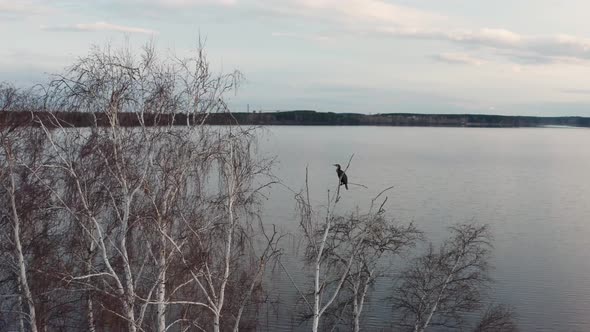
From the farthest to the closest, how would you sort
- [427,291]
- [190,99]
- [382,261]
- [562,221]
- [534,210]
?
[534,210] < [562,221] < [382,261] < [427,291] < [190,99]

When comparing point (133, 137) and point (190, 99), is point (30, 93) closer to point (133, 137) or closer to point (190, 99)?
point (133, 137)

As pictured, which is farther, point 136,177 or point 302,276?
point 302,276

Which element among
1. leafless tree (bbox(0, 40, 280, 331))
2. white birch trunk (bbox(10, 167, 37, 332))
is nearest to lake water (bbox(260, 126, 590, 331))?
leafless tree (bbox(0, 40, 280, 331))

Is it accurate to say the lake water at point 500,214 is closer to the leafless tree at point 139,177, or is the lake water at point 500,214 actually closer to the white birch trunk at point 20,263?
the leafless tree at point 139,177

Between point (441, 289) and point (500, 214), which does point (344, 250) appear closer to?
point (441, 289)

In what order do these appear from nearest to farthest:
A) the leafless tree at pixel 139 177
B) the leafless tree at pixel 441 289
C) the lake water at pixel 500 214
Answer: the leafless tree at pixel 139 177, the leafless tree at pixel 441 289, the lake water at pixel 500 214

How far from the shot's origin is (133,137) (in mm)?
10766

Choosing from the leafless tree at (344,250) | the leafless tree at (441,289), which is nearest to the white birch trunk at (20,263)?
the leafless tree at (344,250)

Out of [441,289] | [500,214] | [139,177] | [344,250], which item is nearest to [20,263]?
[139,177]

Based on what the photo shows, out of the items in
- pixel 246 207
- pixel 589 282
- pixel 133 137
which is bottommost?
pixel 589 282

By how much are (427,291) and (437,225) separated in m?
13.5

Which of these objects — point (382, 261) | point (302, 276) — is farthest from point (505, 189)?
point (302, 276)

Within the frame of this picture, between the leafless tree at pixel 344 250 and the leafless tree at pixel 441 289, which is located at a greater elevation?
the leafless tree at pixel 344 250

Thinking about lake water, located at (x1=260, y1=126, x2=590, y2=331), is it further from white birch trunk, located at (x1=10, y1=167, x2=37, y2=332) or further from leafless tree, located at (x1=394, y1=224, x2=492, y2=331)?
white birch trunk, located at (x1=10, y1=167, x2=37, y2=332)
